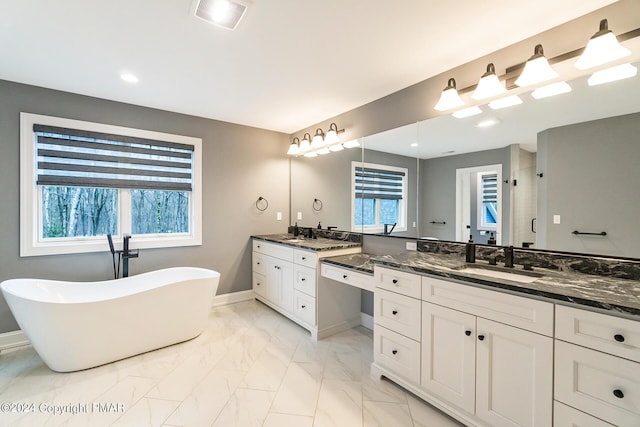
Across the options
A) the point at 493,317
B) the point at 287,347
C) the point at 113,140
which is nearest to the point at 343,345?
the point at 287,347

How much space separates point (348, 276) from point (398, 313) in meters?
0.63

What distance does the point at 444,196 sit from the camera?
2.56 m

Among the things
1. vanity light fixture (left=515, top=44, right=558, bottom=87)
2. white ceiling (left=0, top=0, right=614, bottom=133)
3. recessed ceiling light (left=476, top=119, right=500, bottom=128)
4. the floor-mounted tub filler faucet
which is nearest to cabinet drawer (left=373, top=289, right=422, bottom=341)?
recessed ceiling light (left=476, top=119, right=500, bottom=128)

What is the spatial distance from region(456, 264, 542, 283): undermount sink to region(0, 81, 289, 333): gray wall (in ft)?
9.62

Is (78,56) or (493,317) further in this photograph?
(78,56)

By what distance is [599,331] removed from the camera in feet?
3.92

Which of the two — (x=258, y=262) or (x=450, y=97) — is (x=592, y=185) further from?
(x=258, y=262)

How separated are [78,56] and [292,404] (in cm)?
305

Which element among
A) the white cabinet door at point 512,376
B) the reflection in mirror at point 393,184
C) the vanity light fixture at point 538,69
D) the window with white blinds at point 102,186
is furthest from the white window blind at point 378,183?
the window with white blinds at point 102,186

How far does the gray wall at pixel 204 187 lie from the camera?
8.79 feet

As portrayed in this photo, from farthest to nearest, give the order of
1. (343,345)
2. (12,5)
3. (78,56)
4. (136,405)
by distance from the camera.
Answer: (343,345) < (78,56) < (136,405) < (12,5)

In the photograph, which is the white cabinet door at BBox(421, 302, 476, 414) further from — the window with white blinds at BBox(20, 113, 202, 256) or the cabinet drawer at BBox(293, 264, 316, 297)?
the window with white blinds at BBox(20, 113, 202, 256)

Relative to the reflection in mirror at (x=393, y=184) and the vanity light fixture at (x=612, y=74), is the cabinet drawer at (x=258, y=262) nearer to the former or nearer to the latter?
the reflection in mirror at (x=393, y=184)

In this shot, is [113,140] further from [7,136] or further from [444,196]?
[444,196]
